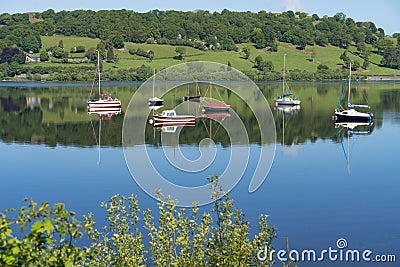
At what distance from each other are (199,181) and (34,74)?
350 feet

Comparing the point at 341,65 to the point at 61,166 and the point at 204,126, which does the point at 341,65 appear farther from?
the point at 61,166

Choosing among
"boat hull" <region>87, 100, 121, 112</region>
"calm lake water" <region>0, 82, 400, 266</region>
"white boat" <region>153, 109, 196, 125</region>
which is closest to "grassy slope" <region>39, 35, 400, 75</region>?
"boat hull" <region>87, 100, 121, 112</region>

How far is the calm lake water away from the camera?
2133cm

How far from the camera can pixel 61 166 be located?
3186 centimetres

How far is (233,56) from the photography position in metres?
136

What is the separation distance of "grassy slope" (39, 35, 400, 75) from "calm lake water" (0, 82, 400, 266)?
2866 inches

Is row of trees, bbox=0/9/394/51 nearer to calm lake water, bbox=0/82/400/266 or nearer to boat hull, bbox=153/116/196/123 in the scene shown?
boat hull, bbox=153/116/196/123

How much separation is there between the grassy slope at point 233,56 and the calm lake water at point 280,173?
239 ft

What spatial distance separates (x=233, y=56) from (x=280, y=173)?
352ft

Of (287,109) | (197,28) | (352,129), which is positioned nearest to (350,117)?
(352,129)

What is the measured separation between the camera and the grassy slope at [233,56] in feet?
418

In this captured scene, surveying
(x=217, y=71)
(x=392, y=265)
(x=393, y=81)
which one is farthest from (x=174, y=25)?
(x=392, y=265)

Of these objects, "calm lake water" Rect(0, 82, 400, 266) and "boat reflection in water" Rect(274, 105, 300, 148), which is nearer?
"calm lake water" Rect(0, 82, 400, 266)

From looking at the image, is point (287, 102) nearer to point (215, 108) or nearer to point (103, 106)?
point (215, 108)
